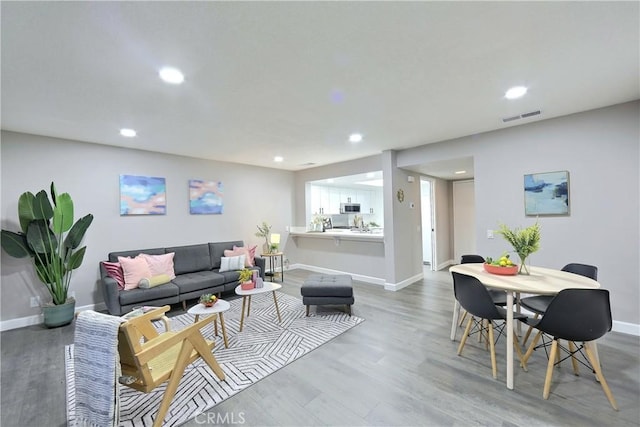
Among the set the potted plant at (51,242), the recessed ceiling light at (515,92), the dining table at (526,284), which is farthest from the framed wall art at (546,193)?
the potted plant at (51,242)

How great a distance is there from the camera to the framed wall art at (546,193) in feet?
10.6

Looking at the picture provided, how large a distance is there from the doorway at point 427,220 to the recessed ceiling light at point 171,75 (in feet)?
16.5

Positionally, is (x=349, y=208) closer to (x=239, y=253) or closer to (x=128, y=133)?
(x=239, y=253)

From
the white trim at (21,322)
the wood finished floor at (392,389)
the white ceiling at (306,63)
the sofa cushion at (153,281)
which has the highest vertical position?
the white ceiling at (306,63)

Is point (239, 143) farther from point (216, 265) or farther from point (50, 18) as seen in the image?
point (50, 18)

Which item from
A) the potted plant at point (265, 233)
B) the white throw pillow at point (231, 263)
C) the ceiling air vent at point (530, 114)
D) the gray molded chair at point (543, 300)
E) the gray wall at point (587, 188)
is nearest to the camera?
the gray molded chair at point (543, 300)

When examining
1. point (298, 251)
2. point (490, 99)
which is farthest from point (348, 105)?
point (298, 251)

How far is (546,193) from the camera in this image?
3342 mm

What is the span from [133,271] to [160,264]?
402 mm

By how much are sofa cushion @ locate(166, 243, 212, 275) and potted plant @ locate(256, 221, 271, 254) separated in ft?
4.34

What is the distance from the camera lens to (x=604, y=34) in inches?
68.2

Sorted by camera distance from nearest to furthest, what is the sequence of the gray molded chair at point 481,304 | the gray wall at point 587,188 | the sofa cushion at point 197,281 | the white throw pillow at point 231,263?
the gray molded chair at point 481,304 < the gray wall at point 587,188 < the sofa cushion at point 197,281 < the white throw pillow at point 231,263

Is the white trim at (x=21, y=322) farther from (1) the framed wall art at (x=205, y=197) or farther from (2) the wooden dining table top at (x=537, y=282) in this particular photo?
(2) the wooden dining table top at (x=537, y=282)

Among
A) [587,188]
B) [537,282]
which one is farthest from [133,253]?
[587,188]
